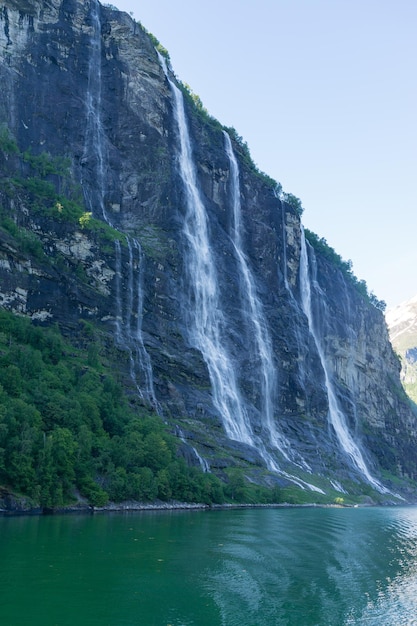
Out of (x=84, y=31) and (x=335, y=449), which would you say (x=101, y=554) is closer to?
(x=335, y=449)

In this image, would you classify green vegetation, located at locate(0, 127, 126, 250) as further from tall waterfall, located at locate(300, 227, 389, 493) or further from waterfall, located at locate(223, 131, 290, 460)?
tall waterfall, located at locate(300, 227, 389, 493)

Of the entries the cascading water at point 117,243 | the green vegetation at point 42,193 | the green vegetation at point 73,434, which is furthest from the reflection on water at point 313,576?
the green vegetation at point 42,193

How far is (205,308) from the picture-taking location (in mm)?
94375

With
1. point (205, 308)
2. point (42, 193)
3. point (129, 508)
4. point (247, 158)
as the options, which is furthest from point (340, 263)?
point (129, 508)

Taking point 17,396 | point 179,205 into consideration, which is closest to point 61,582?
point 17,396

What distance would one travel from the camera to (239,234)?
361 feet

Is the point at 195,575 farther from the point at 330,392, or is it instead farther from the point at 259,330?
the point at 330,392

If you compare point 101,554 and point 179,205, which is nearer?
point 101,554

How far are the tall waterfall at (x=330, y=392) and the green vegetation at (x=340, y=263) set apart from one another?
27.7ft

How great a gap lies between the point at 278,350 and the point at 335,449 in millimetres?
18353

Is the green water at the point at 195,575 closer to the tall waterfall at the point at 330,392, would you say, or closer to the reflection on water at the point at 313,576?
the reflection on water at the point at 313,576

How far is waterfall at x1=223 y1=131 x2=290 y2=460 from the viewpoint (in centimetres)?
9430

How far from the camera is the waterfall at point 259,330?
9430 cm

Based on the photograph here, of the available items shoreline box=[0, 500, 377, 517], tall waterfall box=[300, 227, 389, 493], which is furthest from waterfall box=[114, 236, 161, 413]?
tall waterfall box=[300, 227, 389, 493]
